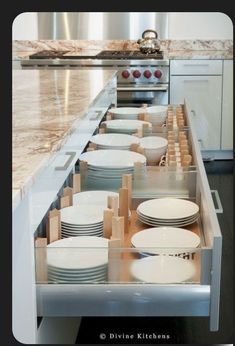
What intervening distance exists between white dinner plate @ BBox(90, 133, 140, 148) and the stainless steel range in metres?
2.00

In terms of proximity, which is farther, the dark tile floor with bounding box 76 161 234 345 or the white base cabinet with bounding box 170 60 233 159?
the white base cabinet with bounding box 170 60 233 159

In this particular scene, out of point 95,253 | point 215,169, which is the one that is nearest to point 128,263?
point 95,253

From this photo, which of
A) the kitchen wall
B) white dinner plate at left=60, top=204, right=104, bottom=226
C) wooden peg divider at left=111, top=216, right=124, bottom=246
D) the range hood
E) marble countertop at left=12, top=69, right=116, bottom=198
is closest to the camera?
marble countertop at left=12, top=69, right=116, bottom=198

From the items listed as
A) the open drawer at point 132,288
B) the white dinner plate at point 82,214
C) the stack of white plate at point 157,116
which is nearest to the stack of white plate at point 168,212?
the white dinner plate at point 82,214

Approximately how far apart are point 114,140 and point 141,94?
212cm

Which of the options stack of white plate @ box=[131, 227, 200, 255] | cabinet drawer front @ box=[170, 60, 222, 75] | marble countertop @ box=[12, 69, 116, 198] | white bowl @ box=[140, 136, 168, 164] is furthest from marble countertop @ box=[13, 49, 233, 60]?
stack of white plate @ box=[131, 227, 200, 255]

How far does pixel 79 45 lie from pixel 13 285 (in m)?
3.75

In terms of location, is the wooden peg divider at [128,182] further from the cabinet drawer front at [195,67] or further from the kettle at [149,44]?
the kettle at [149,44]

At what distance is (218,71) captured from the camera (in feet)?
13.8

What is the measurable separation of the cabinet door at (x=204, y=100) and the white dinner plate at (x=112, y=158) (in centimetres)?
234

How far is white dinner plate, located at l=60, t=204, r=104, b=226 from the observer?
4.72 ft

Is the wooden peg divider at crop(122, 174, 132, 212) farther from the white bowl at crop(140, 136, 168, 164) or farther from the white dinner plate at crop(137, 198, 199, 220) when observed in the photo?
the white bowl at crop(140, 136, 168, 164)

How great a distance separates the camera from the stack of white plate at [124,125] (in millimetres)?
2270

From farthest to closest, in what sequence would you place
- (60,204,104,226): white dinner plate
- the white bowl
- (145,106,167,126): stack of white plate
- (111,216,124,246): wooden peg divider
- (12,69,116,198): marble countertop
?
(145,106,167,126): stack of white plate
the white bowl
(60,204,104,226): white dinner plate
(111,216,124,246): wooden peg divider
(12,69,116,198): marble countertop
